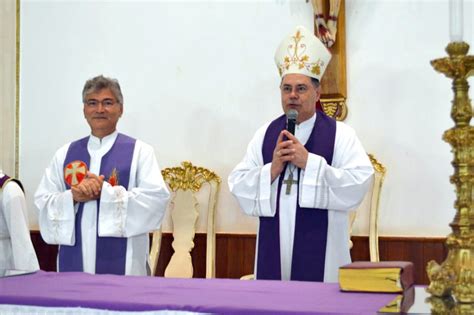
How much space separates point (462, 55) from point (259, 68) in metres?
4.34

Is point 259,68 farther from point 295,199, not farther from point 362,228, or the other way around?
point 295,199

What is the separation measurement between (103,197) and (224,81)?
191 cm

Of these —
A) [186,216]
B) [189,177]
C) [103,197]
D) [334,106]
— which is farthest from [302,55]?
[186,216]

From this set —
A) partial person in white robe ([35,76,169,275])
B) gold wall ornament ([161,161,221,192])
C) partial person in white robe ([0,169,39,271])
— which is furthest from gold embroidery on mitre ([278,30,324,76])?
partial person in white robe ([0,169,39,271])

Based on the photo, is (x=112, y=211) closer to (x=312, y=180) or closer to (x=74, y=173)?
(x=74, y=173)

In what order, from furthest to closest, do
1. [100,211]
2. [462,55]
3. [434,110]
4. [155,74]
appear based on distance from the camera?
[155,74] < [434,110] < [100,211] < [462,55]

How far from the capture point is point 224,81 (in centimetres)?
663

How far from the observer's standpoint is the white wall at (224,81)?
19.6 feet

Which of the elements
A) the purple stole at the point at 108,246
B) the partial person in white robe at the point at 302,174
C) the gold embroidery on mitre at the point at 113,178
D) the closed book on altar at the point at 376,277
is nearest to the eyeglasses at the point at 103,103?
the purple stole at the point at 108,246

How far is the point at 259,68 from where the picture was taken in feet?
21.4

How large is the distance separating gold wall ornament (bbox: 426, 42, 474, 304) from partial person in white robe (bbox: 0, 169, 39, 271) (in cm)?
361

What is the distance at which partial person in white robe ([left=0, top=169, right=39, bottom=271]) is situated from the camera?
5.35m

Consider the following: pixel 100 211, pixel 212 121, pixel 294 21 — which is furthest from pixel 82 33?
pixel 100 211

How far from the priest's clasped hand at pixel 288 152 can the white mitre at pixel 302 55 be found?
0.59 m
